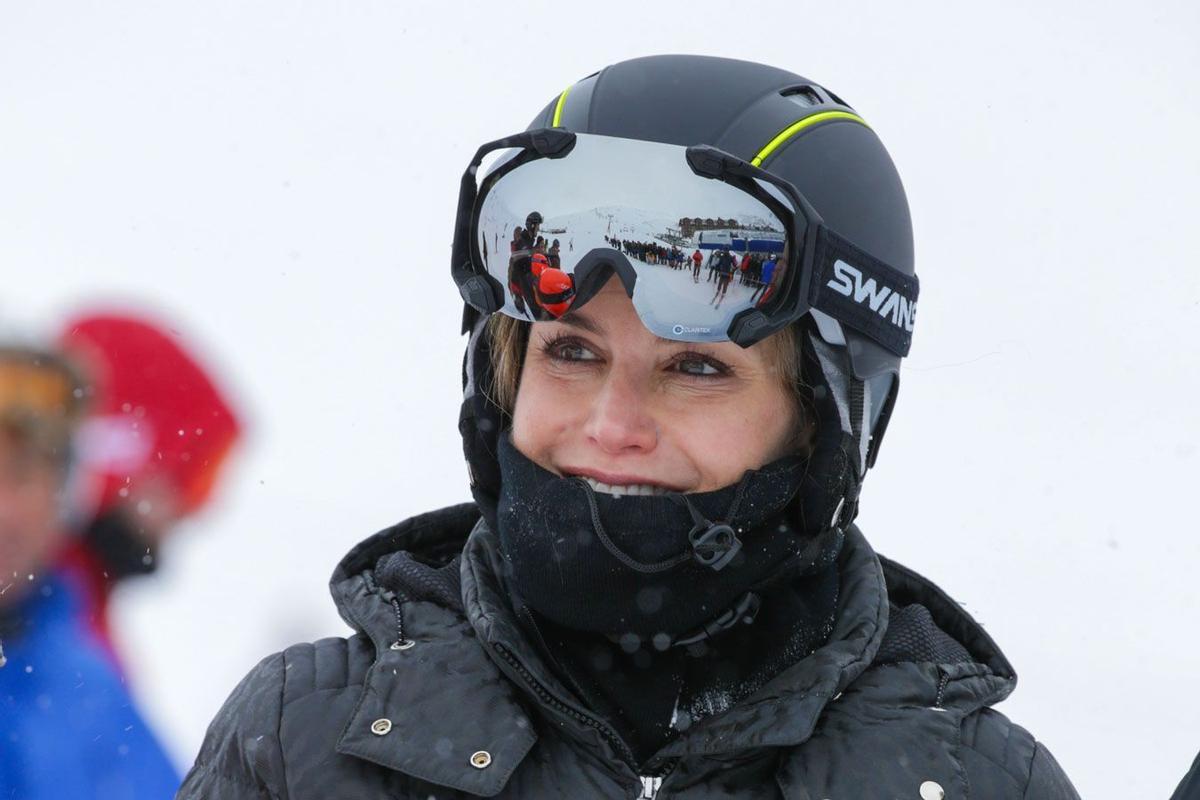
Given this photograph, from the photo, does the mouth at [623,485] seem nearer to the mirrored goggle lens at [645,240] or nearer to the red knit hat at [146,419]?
the mirrored goggle lens at [645,240]

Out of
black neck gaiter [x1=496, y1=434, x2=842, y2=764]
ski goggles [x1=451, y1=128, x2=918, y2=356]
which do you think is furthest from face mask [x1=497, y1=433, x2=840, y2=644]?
ski goggles [x1=451, y1=128, x2=918, y2=356]

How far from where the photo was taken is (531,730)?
2.49 metres

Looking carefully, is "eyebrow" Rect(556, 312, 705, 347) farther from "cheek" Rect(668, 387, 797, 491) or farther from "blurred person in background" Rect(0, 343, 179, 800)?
"blurred person in background" Rect(0, 343, 179, 800)

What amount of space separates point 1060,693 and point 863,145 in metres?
3.29

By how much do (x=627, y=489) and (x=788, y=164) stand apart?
2.61 ft

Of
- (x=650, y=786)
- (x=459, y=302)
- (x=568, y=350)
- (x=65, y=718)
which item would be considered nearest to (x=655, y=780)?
(x=650, y=786)

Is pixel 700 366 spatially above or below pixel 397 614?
above

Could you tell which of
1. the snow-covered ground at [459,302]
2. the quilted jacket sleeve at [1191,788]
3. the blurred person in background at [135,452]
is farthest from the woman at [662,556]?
the snow-covered ground at [459,302]

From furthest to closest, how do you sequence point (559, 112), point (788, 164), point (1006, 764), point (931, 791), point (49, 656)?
point (49, 656) → point (559, 112) → point (788, 164) → point (1006, 764) → point (931, 791)

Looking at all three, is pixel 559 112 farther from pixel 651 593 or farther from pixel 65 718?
pixel 65 718

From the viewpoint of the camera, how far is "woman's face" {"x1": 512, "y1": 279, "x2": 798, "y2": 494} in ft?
8.91

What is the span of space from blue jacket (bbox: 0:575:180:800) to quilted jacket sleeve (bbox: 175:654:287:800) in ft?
6.60

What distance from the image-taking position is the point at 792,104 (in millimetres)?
3125

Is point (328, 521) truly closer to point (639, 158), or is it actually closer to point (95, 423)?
point (95, 423)
